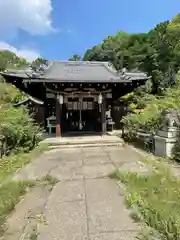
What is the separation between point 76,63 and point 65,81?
13.1 feet

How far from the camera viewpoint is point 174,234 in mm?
2121

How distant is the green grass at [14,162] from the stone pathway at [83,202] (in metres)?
0.24

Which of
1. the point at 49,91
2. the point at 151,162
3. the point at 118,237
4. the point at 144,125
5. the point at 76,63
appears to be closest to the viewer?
the point at 118,237

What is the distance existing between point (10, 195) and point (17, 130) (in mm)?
3433

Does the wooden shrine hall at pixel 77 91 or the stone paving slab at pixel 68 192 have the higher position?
the wooden shrine hall at pixel 77 91

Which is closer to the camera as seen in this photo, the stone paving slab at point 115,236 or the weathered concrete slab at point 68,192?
the stone paving slab at point 115,236

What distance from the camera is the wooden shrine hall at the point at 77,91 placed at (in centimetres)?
956

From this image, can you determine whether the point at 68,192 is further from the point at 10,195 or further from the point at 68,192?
the point at 10,195

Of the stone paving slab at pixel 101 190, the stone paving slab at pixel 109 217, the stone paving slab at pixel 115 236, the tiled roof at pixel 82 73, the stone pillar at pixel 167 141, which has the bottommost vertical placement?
the stone paving slab at pixel 115 236

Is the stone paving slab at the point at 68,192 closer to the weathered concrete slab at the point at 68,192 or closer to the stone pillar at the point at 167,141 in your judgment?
the weathered concrete slab at the point at 68,192

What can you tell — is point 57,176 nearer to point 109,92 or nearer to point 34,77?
point 34,77

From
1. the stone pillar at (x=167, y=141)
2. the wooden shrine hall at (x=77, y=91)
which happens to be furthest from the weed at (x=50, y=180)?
the wooden shrine hall at (x=77, y=91)

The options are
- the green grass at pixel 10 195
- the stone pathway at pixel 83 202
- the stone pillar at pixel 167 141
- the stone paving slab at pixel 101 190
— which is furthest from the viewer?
the stone pillar at pixel 167 141

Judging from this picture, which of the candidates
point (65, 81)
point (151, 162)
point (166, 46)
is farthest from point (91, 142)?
point (166, 46)
